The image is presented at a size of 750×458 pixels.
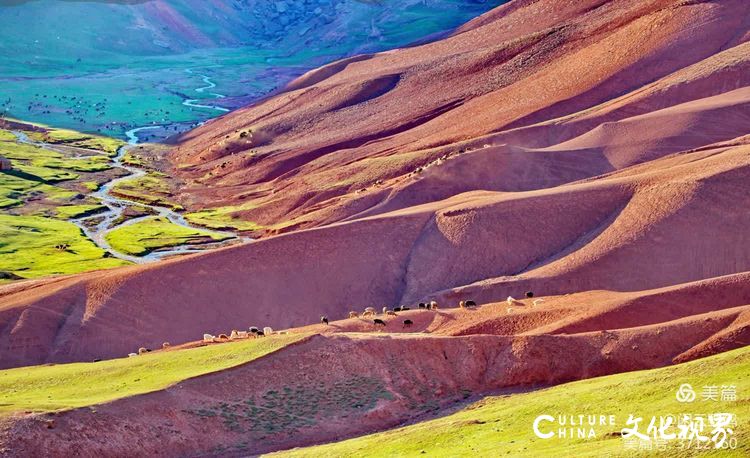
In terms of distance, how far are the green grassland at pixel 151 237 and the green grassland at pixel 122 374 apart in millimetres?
46669

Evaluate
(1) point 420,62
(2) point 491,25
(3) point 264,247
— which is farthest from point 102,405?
(2) point 491,25

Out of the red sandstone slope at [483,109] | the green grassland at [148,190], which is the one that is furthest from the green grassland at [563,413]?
the green grassland at [148,190]

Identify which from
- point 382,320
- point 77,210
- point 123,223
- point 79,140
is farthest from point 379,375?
point 79,140

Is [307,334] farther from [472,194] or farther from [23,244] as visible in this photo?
[23,244]

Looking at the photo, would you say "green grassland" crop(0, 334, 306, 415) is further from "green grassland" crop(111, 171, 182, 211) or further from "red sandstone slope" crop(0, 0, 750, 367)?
"green grassland" crop(111, 171, 182, 211)

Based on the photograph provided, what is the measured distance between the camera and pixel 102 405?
3659 cm

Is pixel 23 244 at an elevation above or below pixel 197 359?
above

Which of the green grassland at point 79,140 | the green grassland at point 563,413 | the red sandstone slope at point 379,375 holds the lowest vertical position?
the green grassland at point 563,413

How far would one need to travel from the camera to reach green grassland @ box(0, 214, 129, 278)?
8444 centimetres

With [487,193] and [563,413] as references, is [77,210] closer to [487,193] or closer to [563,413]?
[487,193]

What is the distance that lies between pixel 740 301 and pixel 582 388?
14078mm

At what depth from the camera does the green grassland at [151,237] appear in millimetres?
93938

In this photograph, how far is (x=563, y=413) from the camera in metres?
34.5

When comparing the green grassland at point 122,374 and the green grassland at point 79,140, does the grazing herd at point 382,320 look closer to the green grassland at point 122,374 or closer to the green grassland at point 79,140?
the green grassland at point 122,374
